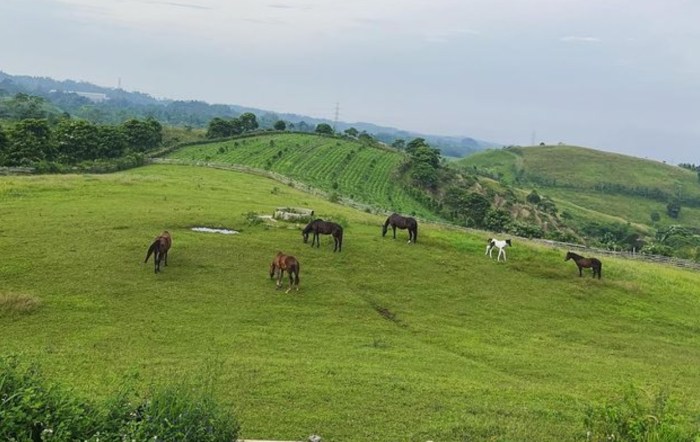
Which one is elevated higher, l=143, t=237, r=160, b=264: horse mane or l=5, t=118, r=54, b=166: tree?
l=5, t=118, r=54, b=166: tree

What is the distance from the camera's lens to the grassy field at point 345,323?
12.2m

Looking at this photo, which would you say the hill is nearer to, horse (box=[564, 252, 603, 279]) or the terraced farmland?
the terraced farmland

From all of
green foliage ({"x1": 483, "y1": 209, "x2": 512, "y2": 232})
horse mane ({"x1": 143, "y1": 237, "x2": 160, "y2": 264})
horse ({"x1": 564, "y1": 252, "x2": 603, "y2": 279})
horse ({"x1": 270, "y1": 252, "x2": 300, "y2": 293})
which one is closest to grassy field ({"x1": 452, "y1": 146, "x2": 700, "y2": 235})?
green foliage ({"x1": 483, "y1": 209, "x2": 512, "y2": 232})

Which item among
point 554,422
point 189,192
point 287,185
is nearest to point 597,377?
point 554,422

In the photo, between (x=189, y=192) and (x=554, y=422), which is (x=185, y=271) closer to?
(x=554, y=422)

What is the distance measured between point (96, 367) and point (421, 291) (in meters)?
12.7

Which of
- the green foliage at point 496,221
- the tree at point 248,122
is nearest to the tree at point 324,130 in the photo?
the tree at point 248,122

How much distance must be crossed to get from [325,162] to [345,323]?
2678 inches

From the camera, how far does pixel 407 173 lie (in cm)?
9362

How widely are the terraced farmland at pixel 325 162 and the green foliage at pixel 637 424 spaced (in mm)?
52872

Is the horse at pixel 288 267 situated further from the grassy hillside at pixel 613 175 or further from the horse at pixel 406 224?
the grassy hillside at pixel 613 175

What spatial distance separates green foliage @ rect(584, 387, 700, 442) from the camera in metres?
8.85

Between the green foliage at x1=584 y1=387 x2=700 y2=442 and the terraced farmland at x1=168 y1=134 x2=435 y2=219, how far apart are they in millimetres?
52872

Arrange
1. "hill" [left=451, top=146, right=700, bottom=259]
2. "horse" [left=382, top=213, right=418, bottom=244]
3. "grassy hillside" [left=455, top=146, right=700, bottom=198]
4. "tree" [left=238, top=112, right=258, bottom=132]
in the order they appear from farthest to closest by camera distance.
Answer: "grassy hillside" [left=455, top=146, right=700, bottom=198] → "hill" [left=451, top=146, right=700, bottom=259] → "tree" [left=238, top=112, right=258, bottom=132] → "horse" [left=382, top=213, right=418, bottom=244]
